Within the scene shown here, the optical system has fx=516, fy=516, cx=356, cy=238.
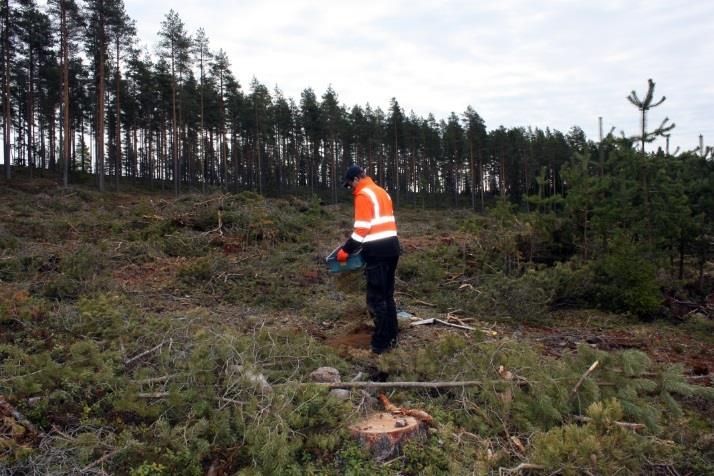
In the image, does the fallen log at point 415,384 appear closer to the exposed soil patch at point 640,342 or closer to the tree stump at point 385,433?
the tree stump at point 385,433

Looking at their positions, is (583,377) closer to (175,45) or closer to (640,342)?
(640,342)

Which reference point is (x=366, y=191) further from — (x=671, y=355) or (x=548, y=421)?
(x=671, y=355)

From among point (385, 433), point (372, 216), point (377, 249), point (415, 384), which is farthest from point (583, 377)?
point (372, 216)

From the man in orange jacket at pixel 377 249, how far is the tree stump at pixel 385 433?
5.86ft

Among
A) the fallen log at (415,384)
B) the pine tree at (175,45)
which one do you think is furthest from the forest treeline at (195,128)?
the fallen log at (415,384)

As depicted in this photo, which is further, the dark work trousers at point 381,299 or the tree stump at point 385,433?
the dark work trousers at point 381,299

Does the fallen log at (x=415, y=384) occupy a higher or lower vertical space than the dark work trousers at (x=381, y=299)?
lower

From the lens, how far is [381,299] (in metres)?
5.46

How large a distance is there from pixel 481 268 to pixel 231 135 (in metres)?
41.9

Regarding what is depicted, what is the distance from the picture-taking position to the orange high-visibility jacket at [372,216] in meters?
5.39

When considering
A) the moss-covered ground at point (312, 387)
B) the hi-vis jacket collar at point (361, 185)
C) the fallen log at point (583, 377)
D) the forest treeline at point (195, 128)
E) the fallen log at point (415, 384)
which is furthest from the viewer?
the forest treeline at point (195, 128)

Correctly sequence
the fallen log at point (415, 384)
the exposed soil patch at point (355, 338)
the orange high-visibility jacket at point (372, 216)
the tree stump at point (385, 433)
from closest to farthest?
the tree stump at point (385, 433), the fallen log at point (415, 384), the orange high-visibility jacket at point (372, 216), the exposed soil patch at point (355, 338)

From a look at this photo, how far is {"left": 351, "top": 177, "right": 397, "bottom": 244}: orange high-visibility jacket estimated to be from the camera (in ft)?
17.7

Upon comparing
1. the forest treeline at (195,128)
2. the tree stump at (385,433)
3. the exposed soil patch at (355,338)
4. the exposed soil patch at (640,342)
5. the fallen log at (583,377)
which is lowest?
the exposed soil patch at (640,342)
